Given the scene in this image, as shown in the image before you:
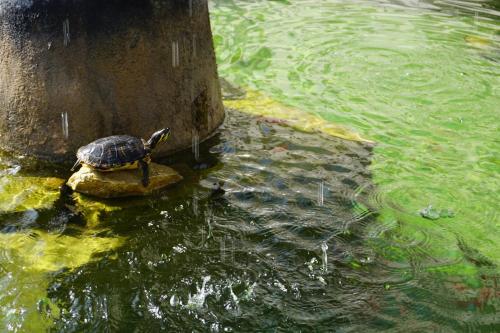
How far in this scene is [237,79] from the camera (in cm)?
922

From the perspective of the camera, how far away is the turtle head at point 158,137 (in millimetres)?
5531

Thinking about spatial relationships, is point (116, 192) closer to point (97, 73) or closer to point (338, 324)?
point (97, 73)

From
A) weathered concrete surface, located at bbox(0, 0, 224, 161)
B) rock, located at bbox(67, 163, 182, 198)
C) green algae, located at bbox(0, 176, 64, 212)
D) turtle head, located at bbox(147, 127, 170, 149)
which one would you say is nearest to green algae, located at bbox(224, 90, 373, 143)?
weathered concrete surface, located at bbox(0, 0, 224, 161)

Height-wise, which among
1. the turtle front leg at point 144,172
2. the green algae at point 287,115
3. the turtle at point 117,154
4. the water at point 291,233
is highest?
the turtle at point 117,154

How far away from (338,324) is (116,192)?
2449 mm

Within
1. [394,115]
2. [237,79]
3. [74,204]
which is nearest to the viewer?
[74,204]

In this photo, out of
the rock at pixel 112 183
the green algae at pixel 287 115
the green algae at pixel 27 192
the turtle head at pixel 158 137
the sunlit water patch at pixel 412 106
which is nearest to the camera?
the sunlit water patch at pixel 412 106

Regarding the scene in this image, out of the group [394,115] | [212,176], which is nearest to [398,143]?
[394,115]

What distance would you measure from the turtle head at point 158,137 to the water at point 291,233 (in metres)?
0.45

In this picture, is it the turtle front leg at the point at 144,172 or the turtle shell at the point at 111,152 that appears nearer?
the turtle shell at the point at 111,152

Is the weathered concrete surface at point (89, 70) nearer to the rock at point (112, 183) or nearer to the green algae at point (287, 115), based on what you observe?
the rock at point (112, 183)

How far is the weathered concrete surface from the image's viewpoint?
18.2 ft

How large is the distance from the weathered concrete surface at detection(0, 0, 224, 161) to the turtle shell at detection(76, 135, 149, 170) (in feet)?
1.66

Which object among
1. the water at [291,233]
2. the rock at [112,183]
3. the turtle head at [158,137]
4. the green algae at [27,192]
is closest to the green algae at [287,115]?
the water at [291,233]
